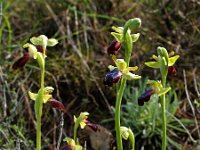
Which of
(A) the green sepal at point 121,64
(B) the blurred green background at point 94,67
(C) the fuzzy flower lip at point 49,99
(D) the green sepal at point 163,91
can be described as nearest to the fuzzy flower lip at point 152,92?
(D) the green sepal at point 163,91

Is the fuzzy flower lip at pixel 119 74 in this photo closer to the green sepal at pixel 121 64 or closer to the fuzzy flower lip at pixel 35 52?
the green sepal at pixel 121 64

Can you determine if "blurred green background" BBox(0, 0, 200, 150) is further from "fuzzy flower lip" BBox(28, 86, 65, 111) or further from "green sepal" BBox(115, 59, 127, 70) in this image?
"green sepal" BBox(115, 59, 127, 70)

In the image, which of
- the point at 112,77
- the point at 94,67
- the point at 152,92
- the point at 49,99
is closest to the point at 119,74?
the point at 112,77

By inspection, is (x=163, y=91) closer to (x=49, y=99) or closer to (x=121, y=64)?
(x=121, y=64)

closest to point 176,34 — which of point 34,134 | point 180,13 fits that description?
point 180,13

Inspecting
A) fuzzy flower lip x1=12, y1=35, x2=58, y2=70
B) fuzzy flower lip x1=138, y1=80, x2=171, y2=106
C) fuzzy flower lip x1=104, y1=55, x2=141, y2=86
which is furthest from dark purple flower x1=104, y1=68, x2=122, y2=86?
fuzzy flower lip x1=12, y1=35, x2=58, y2=70
